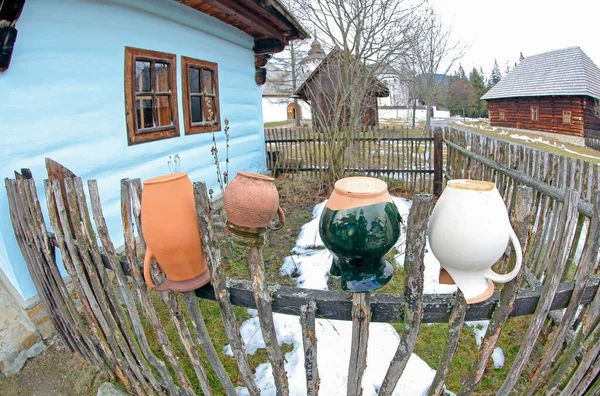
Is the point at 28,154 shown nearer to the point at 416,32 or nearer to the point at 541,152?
the point at 541,152

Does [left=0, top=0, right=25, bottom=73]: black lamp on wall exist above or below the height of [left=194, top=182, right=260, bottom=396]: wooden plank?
above

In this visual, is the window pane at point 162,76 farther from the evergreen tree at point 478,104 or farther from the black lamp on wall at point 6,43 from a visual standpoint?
the evergreen tree at point 478,104

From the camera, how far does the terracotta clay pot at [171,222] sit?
125cm

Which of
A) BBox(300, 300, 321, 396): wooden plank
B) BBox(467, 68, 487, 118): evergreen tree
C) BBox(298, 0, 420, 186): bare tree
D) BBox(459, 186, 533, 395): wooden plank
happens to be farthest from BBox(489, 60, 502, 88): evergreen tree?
BBox(300, 300, 321, 396): wooden plank

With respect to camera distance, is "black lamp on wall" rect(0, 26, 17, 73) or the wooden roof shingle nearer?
"black lamp on wall" rect(0, 26, 17, 73)

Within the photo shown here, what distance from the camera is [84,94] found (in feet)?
10.9

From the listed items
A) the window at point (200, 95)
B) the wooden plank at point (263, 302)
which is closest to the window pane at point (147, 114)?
the window at point (200, 95)

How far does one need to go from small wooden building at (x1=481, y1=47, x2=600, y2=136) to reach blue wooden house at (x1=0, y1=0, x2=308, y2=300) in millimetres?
21459

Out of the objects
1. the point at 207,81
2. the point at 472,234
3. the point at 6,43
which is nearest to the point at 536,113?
the point at 207,81

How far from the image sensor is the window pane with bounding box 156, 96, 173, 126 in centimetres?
439

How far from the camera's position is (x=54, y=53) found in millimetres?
3025

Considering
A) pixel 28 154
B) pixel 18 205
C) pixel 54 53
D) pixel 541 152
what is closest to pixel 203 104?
pixel 54 53

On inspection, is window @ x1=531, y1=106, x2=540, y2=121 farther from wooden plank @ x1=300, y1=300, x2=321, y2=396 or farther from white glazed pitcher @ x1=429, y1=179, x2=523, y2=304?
wooden plank @ x1=300, y1=300, x2=321, y2=396

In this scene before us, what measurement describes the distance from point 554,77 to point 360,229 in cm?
2790
